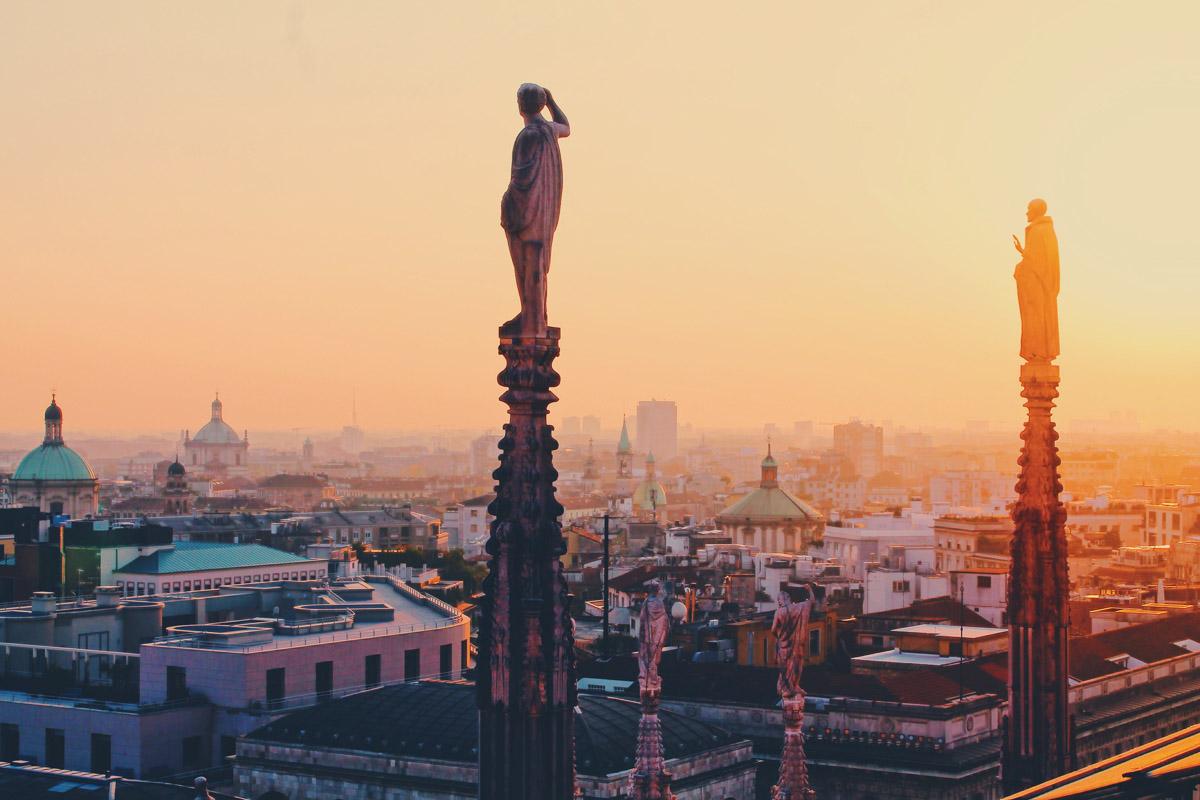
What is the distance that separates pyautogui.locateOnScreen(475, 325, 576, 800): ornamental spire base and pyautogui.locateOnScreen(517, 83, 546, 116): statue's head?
3.40 feet

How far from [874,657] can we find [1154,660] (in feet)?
21.2

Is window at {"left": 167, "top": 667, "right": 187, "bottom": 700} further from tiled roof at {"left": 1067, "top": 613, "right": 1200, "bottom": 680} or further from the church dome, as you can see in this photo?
the church dome

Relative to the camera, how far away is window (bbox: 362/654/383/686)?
39.3 metres

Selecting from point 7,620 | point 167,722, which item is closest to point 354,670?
point 167,722

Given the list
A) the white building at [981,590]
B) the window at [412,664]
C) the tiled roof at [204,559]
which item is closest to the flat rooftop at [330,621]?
the window at [412,664]

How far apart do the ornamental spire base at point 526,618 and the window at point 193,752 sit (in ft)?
92.1

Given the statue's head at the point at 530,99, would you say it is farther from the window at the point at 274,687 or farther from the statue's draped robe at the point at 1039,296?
the window at the point at 274,687

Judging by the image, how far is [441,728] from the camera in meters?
29.6

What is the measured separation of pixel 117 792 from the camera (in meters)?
22.9

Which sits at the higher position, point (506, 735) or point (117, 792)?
point (506, 735)

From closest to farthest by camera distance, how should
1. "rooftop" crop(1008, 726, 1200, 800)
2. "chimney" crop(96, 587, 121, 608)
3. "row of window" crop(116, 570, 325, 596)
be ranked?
1. "rooftop" crop(1008, 726, 1200, 800)
2. "chimney" crop(96, 587, 121, 608)
3. "row of window" crop(116, 570, 325, 596)

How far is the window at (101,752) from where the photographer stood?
34.3m

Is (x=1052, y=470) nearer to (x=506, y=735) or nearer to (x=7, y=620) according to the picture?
(x=506, y=735)

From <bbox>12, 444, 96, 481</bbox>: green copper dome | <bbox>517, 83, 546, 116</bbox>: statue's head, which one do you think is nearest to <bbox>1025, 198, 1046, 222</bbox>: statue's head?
<bbox>517, 83, 546, 116</bbox>: statue's head
